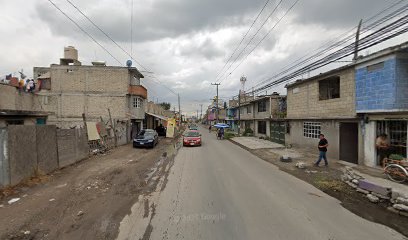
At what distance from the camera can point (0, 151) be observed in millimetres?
7785

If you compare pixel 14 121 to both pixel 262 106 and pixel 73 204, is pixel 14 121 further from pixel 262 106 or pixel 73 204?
pixel 262 106

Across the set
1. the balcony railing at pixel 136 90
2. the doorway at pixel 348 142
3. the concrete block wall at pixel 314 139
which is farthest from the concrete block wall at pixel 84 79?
the doorway at pixel 348 142

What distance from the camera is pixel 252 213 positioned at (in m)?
5.97

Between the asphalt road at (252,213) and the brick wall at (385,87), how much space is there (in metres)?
5.80

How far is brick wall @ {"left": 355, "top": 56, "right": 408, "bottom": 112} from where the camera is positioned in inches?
408

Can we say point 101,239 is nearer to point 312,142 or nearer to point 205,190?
point 205,190

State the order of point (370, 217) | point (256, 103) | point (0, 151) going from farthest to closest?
point (256, 103), point (0, 151), point (370, 217)

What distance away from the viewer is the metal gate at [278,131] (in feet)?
80.2

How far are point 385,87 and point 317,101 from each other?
6.09m

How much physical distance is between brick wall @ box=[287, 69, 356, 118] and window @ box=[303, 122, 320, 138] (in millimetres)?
637

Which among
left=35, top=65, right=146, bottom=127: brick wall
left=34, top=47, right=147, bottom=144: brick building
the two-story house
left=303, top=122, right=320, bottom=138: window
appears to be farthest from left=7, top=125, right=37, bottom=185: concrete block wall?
the two-story house

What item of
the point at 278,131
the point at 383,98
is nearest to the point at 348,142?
the point at 383,98

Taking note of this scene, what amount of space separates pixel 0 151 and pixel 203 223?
732 centimetres

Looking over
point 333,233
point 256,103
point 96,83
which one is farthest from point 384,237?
point 256,103
